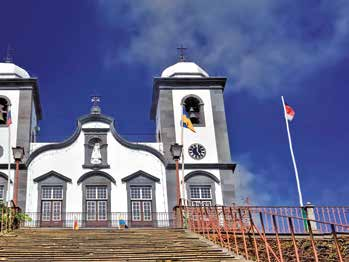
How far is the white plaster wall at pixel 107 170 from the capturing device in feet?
79.9

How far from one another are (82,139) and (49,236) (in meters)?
10.5

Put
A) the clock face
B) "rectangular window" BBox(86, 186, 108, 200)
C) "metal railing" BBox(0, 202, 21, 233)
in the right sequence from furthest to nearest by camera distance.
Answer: the clock face → "rectangular window" BBox(86, 186, 108, 200) → "metal railing" BBox(0, 202, 21, 233)

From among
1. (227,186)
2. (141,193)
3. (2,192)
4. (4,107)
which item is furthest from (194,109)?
(2,192)

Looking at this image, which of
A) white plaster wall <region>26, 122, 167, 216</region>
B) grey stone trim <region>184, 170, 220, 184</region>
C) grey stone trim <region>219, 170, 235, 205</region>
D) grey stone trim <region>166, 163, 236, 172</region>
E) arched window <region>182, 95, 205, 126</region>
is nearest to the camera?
white plaster wall <region>26, 122, 167, 216</region>

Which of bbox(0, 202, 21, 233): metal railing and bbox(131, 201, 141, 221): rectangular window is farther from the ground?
bbox(131, 201, 141, 221): rectangular window

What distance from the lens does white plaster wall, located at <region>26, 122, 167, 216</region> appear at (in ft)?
79.9

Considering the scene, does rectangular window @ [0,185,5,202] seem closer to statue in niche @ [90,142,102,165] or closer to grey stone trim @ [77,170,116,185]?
grey stone trim @ [77,170,116,185]

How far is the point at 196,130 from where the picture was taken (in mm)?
26828

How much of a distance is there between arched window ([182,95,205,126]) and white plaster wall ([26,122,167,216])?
3.05 m

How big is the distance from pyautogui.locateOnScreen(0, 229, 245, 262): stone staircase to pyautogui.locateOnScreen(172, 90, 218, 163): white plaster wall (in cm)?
949

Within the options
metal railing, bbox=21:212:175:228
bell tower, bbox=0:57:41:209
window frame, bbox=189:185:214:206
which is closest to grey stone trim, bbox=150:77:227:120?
window frame, bbox=189:185:214:206

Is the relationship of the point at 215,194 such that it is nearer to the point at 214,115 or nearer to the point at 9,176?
the point at 214,115

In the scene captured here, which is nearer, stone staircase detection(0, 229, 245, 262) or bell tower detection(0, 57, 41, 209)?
stone staircase detection(0, 229, 245, 262)

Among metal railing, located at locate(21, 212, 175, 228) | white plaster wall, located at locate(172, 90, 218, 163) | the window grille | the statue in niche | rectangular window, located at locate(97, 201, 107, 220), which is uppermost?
white plaster wall, located at locate(172, 90, 218, 163)
